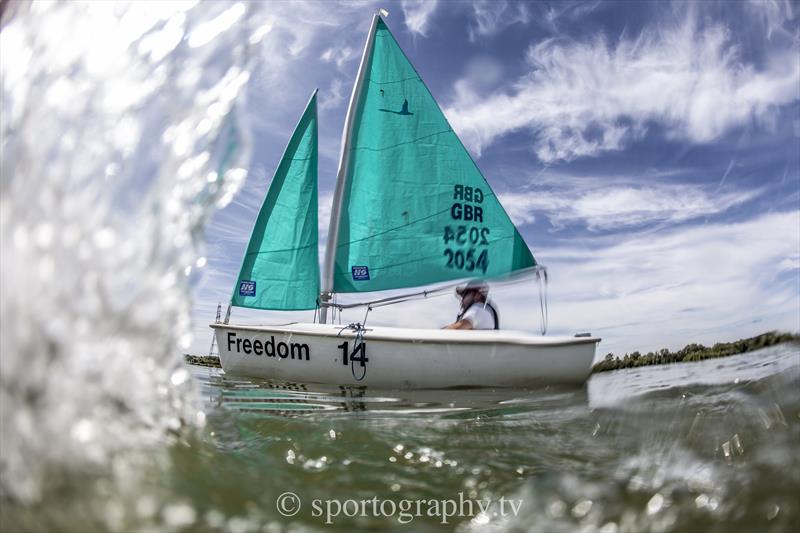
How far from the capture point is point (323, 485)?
209 cm

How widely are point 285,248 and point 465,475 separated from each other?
8846 millimetres

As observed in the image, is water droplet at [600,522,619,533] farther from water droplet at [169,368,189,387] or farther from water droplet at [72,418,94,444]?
water droplet at [169,368,189,387]

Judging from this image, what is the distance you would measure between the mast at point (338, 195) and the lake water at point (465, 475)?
5.53m

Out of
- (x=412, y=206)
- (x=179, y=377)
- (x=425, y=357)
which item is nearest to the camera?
(x=179, y=377)

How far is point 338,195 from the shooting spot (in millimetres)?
10219

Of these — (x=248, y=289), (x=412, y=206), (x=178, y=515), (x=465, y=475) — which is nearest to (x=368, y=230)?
(x=412, y=206)

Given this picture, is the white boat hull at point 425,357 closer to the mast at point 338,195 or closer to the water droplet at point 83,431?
the mast at point 338,195

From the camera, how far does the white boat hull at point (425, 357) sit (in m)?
6.86

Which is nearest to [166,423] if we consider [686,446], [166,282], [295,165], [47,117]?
[166,282]

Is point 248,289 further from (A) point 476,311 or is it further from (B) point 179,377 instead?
(B) point 179,377

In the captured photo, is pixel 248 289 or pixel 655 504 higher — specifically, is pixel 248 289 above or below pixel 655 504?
above

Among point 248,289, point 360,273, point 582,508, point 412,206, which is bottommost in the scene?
point 582,508

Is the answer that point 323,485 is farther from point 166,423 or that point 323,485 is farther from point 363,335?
point 363,335

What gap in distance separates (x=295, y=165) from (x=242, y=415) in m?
8.09
